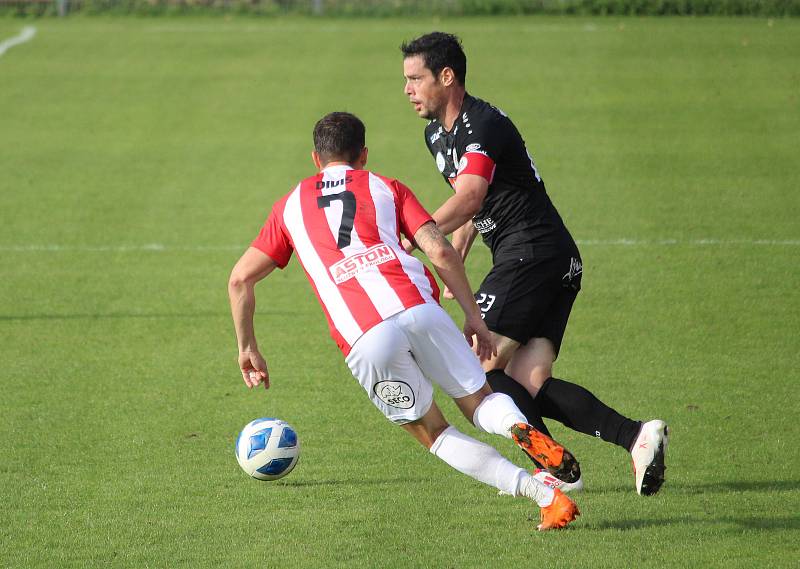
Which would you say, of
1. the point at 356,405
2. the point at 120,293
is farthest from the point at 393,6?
the point at 356,405

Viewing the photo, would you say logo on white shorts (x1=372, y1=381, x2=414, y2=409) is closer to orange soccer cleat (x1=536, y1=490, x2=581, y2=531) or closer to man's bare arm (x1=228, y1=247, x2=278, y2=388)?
man's bare arm (x1=228, y1=247, x2=278, y2=388)

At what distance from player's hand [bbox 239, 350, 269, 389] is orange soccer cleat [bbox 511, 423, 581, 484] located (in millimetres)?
1317

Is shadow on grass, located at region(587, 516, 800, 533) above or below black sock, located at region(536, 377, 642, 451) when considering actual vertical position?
below

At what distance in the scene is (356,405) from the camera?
7945 millimetres

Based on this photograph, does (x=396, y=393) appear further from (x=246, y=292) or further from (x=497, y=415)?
(x=246, y=292)

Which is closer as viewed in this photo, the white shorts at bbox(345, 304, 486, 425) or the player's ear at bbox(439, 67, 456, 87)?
the white shorts at bbox(345, 304, 486, 425)

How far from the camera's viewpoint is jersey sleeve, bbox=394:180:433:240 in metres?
5.43

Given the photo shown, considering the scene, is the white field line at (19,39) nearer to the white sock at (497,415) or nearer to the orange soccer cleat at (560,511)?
the white sock at (497,415)

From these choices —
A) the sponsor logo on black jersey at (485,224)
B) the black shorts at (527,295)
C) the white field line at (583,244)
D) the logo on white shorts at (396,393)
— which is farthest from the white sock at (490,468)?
the white field line at (583,244)

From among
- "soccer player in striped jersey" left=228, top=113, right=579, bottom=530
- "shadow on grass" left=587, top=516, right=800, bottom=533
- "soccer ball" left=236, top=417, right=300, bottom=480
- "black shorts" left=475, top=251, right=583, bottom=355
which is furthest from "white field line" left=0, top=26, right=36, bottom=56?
"shadow on grass" left=587, top=516, right=800, bottom=533

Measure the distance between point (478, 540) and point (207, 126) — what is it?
1326 cm

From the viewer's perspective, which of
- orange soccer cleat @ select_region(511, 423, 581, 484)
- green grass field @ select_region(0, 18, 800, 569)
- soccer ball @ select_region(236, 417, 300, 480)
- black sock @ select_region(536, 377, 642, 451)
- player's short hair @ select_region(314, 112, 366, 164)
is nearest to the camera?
orange soccer cleat @ select_region(511, 423, 581, 484)

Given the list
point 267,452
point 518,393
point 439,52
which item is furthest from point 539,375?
point 439,52

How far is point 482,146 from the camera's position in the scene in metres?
6.12
